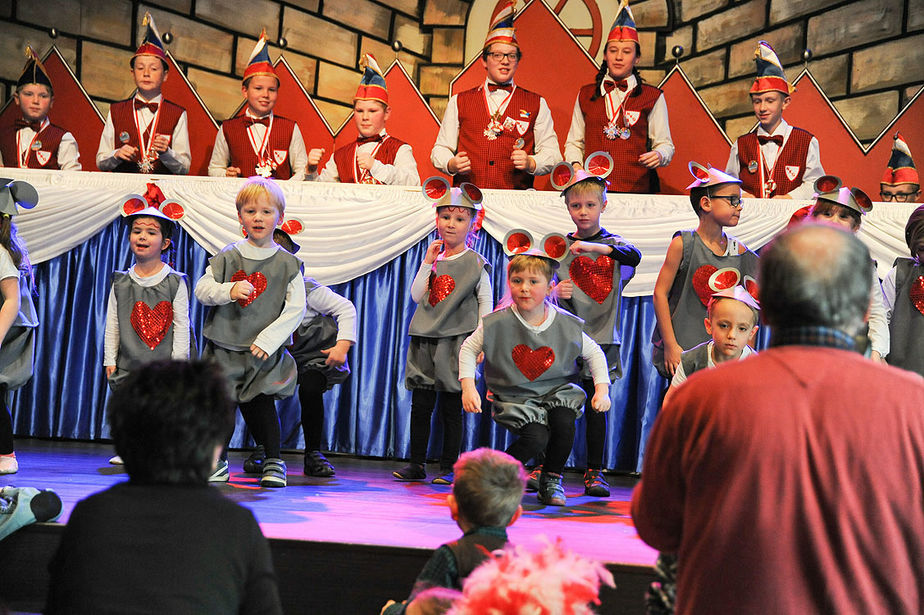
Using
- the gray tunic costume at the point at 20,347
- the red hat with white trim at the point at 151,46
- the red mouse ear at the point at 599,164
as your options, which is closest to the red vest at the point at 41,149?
the red hat with white trim at the point at 151,46

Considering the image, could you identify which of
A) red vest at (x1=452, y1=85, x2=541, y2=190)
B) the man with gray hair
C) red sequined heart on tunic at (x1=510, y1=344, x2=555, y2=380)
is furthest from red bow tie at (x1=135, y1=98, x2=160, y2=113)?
the man with gray hair

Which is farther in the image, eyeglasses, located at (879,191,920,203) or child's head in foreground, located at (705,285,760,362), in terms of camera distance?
eyeglasses, located at (879,191,920,203)

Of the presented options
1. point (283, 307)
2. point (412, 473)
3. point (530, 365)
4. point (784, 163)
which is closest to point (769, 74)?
point (784, 163)

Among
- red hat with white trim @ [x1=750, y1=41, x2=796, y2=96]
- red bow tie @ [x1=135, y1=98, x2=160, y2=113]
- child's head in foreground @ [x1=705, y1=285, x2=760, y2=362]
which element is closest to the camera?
child's head in foreground @ [x1=705, y1=285, x2=760, y2=362]

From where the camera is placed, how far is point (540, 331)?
148 inches

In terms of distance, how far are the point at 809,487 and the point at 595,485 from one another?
2.71m

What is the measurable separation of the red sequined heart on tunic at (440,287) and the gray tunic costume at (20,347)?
179 cm

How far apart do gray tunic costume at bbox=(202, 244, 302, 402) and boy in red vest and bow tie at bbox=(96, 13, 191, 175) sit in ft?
7.93

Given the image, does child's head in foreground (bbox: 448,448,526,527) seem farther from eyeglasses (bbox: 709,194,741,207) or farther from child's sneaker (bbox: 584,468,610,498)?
eyeglasses (bbox: 709,194,741,207)

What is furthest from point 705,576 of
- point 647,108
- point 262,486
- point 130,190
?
point 647,108

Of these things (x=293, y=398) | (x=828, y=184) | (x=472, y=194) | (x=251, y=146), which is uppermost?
(x=251, y=146)

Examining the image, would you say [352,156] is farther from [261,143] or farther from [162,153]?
[162,153]

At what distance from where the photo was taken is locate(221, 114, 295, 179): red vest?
620 centimetres

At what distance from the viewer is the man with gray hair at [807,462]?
127 cm
